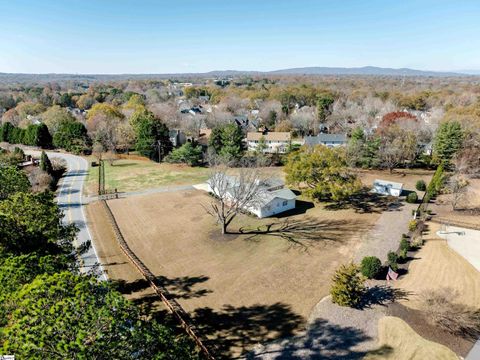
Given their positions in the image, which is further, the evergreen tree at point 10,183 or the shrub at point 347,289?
the shrub at point 347,289

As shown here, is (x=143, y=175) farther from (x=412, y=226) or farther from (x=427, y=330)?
(x=427, y=330)

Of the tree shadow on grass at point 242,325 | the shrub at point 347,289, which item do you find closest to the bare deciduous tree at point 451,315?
the shrub at point 347,289

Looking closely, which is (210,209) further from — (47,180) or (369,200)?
(47,180)

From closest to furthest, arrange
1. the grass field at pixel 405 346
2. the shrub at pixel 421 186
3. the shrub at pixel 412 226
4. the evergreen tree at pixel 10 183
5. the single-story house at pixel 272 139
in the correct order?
1. the grass field at pixel 405 346
2. the evergreen tree at pixel 10 183
3. the shrub at pixel 412 226
4. the shrub at pixel 421 186
5. the single-story house at pixel 272 139

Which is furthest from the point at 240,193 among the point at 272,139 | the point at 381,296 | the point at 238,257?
the point at 272,139

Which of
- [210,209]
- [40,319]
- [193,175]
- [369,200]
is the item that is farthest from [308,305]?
[193,175]

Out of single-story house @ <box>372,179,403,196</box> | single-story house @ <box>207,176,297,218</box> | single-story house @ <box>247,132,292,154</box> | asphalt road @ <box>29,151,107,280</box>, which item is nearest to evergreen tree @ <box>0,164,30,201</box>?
asphalt road @ <box>29,151,107,280</box>

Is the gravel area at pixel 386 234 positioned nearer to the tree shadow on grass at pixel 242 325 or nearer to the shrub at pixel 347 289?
the shrub at pixel 347 289

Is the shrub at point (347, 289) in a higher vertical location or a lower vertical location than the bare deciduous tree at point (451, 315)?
higher
